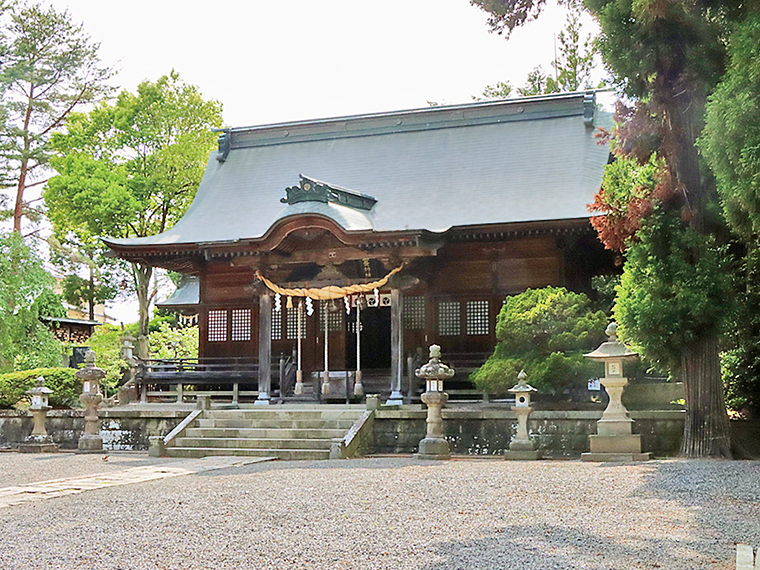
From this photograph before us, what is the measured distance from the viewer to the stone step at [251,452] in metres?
13.4

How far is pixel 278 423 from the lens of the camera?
14.9 metres

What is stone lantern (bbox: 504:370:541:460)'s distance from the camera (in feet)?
41.7

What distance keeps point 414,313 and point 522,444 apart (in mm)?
6049

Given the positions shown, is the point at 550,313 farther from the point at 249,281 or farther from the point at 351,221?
the point at 249,281

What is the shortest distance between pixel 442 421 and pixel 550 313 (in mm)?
2740

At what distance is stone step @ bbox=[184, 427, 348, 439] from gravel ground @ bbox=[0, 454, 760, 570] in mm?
4049

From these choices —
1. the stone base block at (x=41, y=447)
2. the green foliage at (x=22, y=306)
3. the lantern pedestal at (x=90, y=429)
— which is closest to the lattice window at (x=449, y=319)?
the lantern pedestal at (x=90, y=429)

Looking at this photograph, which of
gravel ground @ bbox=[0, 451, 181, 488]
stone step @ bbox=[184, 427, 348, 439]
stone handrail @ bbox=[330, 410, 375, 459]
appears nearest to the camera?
gravel ground @ bbox=[0, 451, 181, 488]

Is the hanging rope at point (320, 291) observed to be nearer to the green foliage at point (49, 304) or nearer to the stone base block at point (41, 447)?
the stone base block at point (41, 447)

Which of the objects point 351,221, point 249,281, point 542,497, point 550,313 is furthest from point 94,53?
point 542,497

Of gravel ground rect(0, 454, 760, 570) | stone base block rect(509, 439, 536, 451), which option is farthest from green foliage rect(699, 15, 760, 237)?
stone base block rect(509, 439, 536, 451)

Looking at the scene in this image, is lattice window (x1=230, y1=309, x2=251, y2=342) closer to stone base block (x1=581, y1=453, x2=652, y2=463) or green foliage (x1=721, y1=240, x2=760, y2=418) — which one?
stone base block (x1=581, y1=453, x2=652, y2=463)

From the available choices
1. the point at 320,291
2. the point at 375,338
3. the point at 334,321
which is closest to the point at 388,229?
the point at 320,291

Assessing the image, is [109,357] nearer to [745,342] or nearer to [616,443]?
[616,443]
